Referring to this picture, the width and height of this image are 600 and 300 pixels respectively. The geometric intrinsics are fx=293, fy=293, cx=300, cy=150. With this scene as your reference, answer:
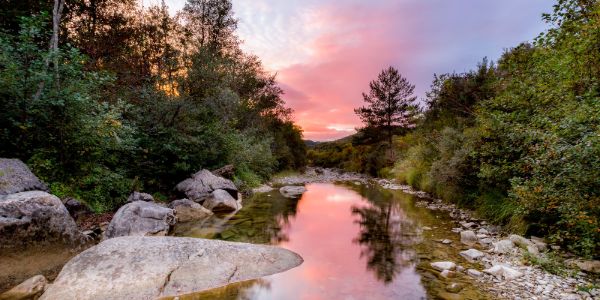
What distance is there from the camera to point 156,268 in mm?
5832

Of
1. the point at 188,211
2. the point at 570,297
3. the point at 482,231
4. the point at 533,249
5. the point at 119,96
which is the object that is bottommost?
the point at 570,297

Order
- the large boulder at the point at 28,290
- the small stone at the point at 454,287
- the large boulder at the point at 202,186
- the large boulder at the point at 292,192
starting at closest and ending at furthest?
the large boulder at the point at 28,290, the small stone at the point at 454,287, the large boulder at the point at 202,186, the large boulder at the point at 292,192

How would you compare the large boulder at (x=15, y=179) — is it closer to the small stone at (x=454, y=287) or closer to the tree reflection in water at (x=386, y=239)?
the tree reflection in water at (x=386, y=239)

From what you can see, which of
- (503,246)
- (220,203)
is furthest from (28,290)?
(503,246)

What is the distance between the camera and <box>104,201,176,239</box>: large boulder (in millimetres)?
8102

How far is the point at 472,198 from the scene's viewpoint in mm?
13234

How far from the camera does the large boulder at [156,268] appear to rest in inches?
206

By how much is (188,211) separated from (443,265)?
939 cm

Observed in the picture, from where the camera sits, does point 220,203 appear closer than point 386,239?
No

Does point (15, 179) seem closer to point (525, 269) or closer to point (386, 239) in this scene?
point (386, 239)

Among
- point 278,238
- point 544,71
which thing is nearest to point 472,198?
point 544,71

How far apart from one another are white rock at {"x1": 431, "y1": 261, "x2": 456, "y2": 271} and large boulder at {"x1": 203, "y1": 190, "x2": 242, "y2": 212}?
921 cm

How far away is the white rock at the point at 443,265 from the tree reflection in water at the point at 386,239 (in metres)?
0.56

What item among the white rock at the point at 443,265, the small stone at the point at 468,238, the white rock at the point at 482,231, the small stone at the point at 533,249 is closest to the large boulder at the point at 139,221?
the white rock at the point at 443,265
